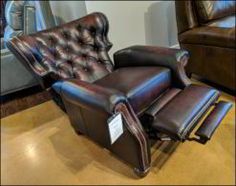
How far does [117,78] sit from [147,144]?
1.75 ft

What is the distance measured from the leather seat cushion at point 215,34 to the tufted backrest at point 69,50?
0.75 meters

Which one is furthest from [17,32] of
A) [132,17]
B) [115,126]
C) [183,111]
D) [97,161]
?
[183,111]

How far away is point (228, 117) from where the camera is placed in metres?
1.75

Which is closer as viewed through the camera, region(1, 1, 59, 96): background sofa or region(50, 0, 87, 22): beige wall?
region(1, 1, 59, 96): background sofa

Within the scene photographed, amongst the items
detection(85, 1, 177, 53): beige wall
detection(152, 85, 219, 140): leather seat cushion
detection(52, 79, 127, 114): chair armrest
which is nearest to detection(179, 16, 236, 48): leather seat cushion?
detection(152, 85, 219, 140): leather seat cushion

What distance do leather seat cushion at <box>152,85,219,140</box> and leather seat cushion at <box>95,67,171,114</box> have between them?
131 millimetres

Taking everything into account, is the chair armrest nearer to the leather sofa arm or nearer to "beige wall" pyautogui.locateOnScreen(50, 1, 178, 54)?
the leather sofa arm

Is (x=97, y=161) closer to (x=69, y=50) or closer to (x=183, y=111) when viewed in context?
(x=183, y=111)

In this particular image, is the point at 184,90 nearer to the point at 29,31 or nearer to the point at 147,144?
the point at 147,144

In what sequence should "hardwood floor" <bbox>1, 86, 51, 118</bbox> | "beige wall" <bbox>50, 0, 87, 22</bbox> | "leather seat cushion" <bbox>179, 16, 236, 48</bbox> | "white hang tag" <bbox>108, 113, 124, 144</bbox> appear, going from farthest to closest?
"beige wall" <bbox>50, 0, 87, 22</bbox> → "hardwood floor" <bbox>1, 86, 51, 118</bbox> → "leather seat cushion" <bbox>179, 16, 236, 48</bbox> → "white hang tag" <bbox>108, 113, 124, 144</bbox>

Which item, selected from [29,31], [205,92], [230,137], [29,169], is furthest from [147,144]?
[29,31]

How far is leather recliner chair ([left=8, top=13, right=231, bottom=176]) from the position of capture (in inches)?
47.2

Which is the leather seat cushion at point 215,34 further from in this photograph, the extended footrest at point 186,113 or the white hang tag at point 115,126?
the white hang tag at point 115,126

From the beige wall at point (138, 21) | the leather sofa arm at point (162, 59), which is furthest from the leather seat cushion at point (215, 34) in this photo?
the beige wall at point (138, 21)
